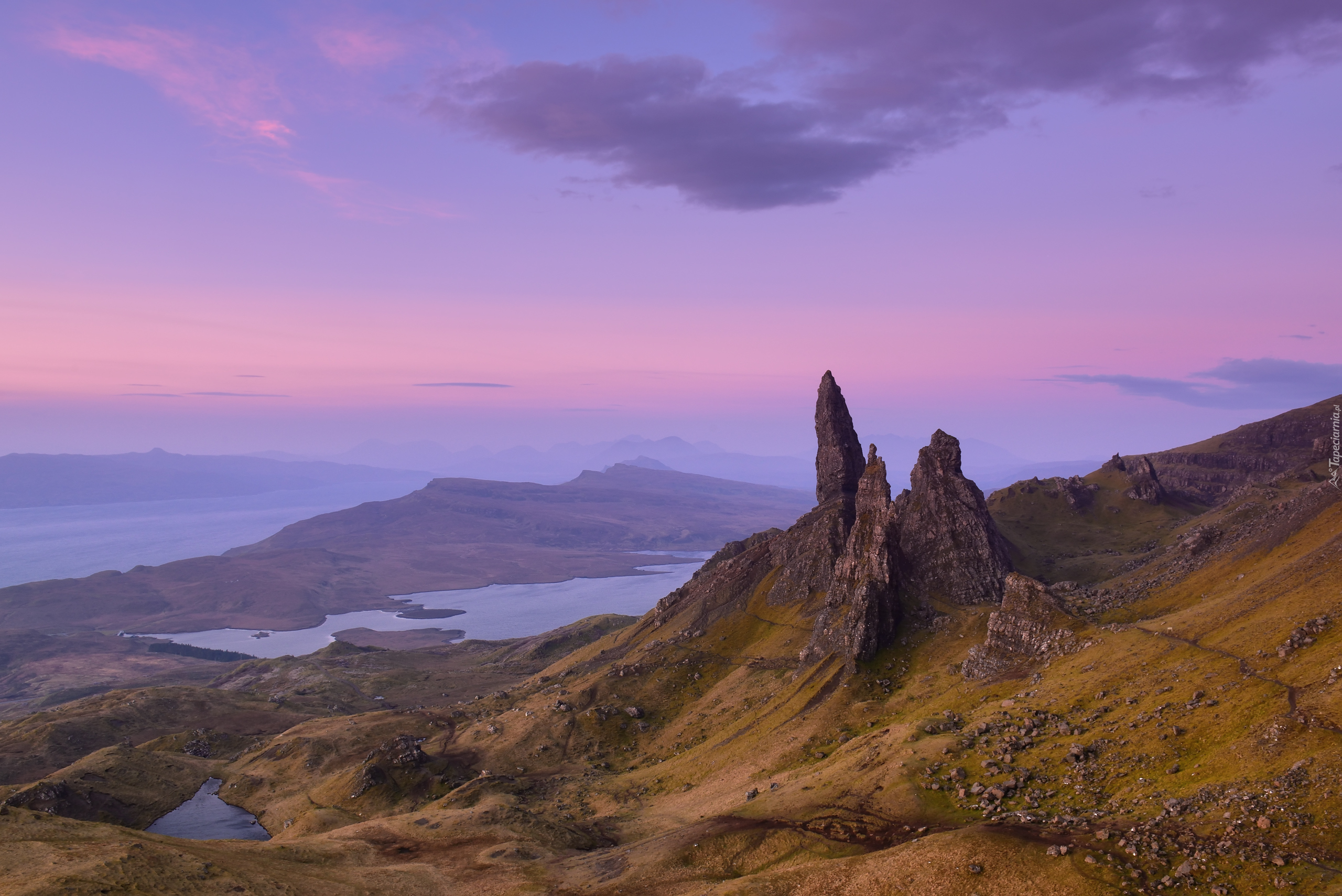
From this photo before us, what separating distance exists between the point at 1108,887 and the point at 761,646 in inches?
4398

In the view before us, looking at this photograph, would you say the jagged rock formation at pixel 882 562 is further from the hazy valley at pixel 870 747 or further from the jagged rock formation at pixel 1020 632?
the jagged rock formation at pixel 1020 632

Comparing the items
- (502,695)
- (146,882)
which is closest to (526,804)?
(146,882)

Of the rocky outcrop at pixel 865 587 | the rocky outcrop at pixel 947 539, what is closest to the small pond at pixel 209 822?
the rocky outcrop at pixel 865 587

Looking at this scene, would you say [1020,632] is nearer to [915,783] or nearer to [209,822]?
[915,783]

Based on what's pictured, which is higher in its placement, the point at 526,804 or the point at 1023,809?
the point at 1023,809

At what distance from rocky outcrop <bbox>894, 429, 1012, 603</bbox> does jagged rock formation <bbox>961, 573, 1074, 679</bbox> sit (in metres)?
25.0

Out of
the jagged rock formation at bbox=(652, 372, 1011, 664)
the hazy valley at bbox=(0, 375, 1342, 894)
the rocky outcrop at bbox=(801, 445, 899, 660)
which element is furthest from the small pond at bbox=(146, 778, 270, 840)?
the rocky outcrop at bbox=(801, 445, 899, 660)

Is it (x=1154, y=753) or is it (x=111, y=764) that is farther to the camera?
(x=111, y=764)

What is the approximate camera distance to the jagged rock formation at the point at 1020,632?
106m

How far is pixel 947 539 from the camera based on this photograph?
148 m

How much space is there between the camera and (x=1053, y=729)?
81875 mm

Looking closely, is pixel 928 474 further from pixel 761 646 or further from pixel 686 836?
pixel 686 836

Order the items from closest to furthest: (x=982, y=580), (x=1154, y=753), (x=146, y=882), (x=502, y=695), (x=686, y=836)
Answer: (x=1154, y=753)
(x=146, y=882)
(x=686, y=836)
(x=982, y=580)
(x=502, y=695)

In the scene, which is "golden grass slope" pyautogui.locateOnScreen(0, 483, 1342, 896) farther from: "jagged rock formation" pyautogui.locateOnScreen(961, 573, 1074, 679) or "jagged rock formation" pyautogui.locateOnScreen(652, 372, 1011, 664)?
"jagged rock formation" pyautogui.locateOnScreen(652, 372, 1011, 664)
